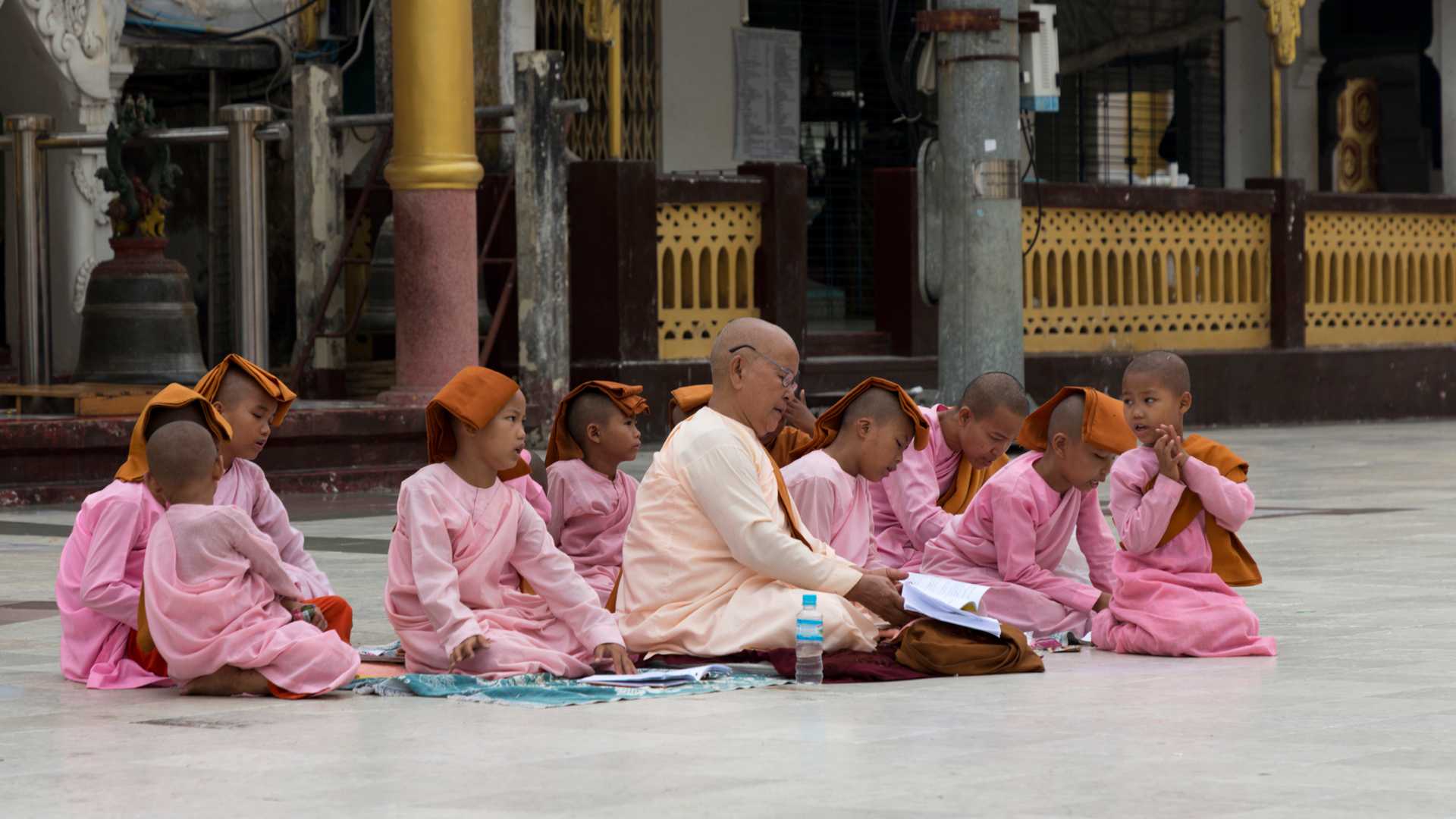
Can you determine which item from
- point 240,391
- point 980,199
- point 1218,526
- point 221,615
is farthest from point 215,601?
point 980,199

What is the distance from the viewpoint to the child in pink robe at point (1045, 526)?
7523 millimetres

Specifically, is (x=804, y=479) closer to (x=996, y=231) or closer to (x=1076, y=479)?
(x=1076, y=479)

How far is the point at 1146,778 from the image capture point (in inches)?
197

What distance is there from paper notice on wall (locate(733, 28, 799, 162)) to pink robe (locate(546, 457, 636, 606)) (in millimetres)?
10645

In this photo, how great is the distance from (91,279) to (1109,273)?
910cm

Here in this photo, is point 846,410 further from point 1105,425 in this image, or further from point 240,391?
point 240,391

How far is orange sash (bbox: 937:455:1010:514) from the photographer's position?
28.1 ft

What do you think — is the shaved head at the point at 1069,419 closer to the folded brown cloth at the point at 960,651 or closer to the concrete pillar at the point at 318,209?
the folded brown cloth at the point at 960,651

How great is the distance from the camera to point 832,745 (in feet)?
18.1

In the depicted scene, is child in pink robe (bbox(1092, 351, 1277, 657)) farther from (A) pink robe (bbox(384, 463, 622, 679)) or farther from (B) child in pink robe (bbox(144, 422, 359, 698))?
(B) child in pink robe (bbox(144, 422, 359, 698))

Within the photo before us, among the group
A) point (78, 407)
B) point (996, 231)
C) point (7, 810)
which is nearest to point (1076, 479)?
point (7, 810)

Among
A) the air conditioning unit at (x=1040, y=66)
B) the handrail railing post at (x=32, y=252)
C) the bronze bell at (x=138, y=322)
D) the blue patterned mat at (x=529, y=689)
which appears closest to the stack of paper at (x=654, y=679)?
the blue patterned mat at (x=529, y=689)

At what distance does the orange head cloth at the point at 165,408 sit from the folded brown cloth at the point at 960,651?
1.93m

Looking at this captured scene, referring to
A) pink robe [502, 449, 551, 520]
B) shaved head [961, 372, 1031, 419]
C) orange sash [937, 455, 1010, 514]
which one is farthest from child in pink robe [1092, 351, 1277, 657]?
pink robe [502, 449, 551, 520]
